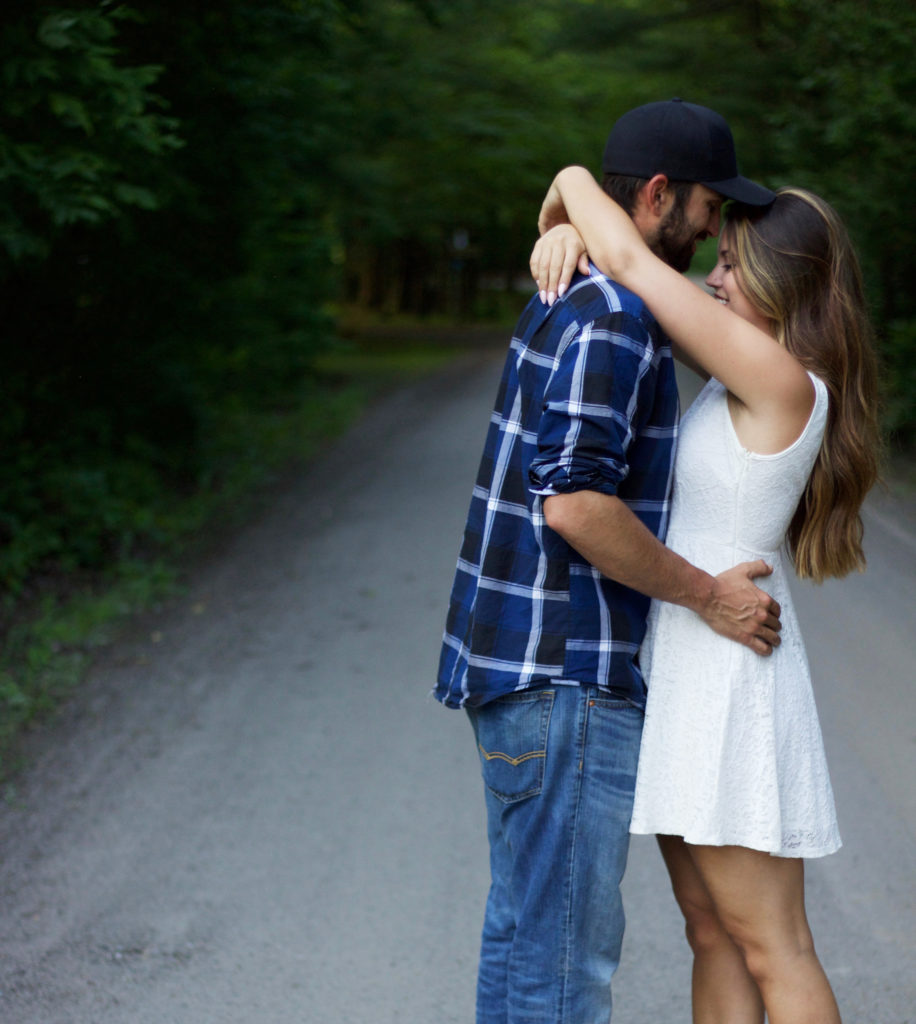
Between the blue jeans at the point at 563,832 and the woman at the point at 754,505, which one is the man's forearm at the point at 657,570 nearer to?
the woman at the point at 754,505

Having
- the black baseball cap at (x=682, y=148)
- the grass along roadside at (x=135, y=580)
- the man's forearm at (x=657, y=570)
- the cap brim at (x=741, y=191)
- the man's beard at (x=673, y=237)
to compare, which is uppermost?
the black baseball cap at (x=682, y=148)

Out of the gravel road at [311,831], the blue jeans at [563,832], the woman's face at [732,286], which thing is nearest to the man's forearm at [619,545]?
the blue jeans at [563,832]

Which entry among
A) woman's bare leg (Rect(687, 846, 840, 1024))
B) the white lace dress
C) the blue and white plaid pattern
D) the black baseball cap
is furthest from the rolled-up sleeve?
woman's bare leg (Rect(687, 846, 840, 1024))

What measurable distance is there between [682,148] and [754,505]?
25.4 inches

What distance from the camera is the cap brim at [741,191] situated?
2.13 m

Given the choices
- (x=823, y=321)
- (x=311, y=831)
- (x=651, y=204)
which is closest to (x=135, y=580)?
(x=311, y=831)

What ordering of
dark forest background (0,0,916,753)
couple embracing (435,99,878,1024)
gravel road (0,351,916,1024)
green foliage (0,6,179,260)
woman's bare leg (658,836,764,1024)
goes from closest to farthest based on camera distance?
couple embracing (435,99,878,1024) → woman's bare leg (658,836,764,1024) → gravel road (0,351,916,1024) → green foliage (0,6,179,260) → dark forest background (0,0,916,753)

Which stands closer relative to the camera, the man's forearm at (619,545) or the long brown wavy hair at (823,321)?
the man's forearm at (619,545)

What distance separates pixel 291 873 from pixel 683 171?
2650mm

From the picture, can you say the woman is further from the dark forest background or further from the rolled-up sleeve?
the dark forest background

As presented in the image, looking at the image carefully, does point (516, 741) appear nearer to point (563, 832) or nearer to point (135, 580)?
point (563, 832)

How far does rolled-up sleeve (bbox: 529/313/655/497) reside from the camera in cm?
199

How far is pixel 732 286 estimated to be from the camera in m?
2.22

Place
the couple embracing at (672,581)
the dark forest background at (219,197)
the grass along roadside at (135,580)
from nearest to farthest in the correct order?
the couple embracing at (672,581) < the dark forest background at (219,197) < the grass along roadside at (135,580)
